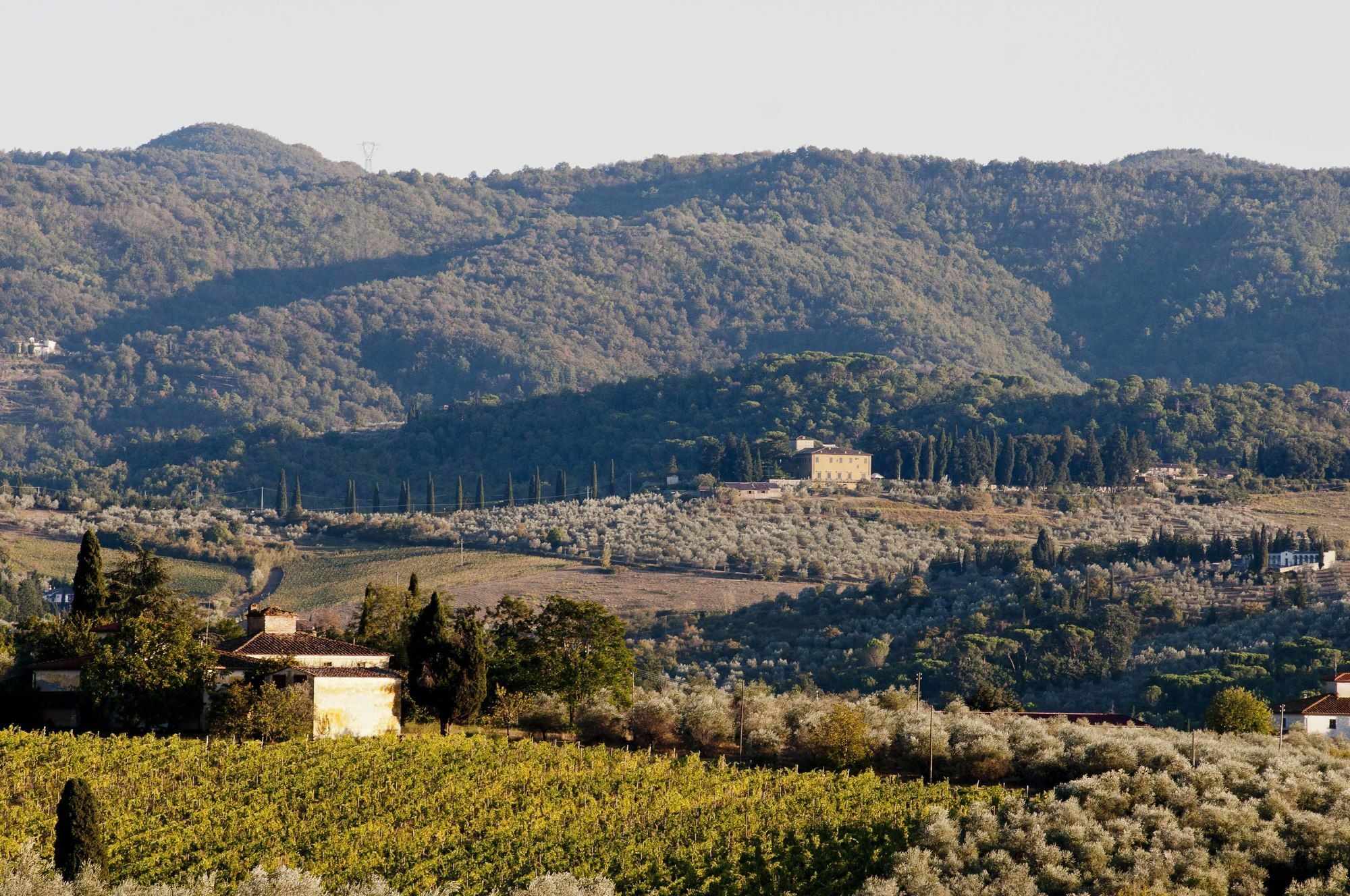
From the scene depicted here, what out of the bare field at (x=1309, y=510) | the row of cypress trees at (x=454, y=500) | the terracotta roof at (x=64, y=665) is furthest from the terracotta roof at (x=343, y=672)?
the row of cypress trees at (x=454, y=500)

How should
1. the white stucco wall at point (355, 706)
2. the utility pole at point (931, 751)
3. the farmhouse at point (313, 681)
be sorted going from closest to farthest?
A: the utility pole at point (931, 751), the white stucco wall at point (355, 706), the farmhouse at point (313, 681)

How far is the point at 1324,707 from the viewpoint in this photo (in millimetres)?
70812

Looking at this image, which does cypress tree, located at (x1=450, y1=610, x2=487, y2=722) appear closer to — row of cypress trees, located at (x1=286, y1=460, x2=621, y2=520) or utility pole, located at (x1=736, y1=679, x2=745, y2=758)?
utility pole, located at (x1=736, y1=679, x2=745, y2=758)

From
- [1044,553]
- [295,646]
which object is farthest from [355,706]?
[1044,553]

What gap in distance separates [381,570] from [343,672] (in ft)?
232

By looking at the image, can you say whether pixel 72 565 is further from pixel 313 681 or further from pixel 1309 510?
pixel 1309 510

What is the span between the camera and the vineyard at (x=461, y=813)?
1753 inches

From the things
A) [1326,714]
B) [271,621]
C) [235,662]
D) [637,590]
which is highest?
[271,621]

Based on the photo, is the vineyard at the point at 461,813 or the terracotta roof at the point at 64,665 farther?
the terracotta roof at the point at 64,665

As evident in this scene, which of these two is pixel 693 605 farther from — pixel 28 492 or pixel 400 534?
pixel 28 492

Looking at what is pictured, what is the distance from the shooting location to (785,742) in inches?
2324

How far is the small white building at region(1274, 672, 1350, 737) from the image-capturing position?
69812 mm

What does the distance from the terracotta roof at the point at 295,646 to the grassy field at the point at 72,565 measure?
184 ft

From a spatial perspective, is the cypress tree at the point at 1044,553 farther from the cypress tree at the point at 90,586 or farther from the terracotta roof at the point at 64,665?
the terracotta roof at the point at 64,665
